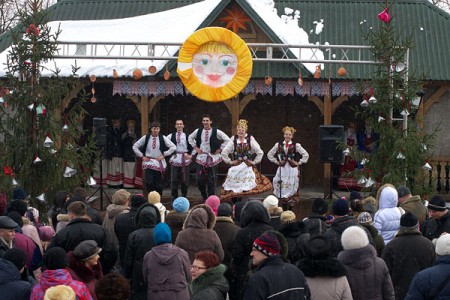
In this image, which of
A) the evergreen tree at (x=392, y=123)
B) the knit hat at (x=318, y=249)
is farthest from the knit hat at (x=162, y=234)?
the evergreen tree at (x=392, y=123)

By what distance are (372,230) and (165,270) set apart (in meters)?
2.43

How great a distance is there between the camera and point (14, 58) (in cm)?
1559

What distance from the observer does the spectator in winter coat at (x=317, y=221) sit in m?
9.35

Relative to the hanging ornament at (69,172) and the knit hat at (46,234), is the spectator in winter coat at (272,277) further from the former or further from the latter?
the hanging ornament at (69,172)

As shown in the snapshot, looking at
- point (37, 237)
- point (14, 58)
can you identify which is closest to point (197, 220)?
point (37, 237)

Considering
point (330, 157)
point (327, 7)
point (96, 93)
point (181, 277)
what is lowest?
point (181, 277)

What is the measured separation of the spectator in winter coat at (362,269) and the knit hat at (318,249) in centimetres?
60

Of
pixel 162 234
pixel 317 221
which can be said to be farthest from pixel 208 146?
pixel 162 234

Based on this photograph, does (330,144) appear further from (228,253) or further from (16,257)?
(16,257)

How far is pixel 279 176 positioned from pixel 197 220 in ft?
27.6

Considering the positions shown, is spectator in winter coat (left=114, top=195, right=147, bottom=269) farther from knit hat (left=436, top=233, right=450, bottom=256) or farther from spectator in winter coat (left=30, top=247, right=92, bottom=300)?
knit hat (left=436, top=233, right=450, bottom=256)

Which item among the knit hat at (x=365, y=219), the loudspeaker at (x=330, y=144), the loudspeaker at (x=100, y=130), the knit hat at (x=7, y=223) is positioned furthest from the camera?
the loudspeaker at (x=100, y=130)

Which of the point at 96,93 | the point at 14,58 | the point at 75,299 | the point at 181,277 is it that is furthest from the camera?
the point at 96,93

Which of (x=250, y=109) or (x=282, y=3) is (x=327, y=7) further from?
(x=250, y=109)
